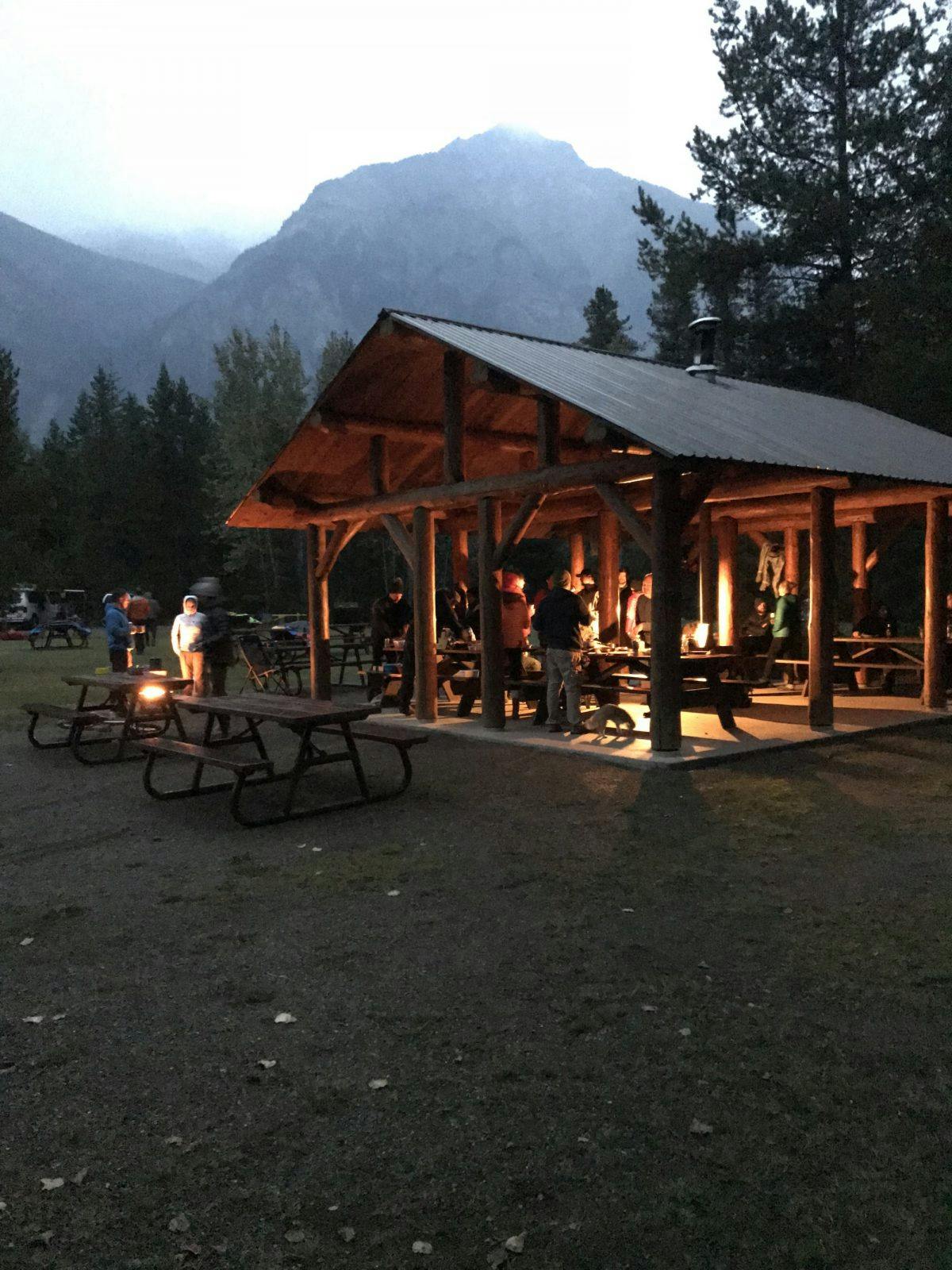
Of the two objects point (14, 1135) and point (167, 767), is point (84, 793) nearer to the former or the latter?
point (167, 767)

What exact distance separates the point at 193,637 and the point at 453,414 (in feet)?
12.7

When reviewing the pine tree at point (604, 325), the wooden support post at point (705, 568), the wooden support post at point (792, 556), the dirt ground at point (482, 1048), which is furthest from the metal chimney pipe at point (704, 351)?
the pine tree at point (604, 325)

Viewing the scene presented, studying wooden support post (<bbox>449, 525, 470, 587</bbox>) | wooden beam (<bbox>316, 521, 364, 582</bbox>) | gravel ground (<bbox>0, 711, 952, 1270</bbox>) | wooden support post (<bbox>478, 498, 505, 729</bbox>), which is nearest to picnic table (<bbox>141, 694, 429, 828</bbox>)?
gravel ground (<bbox>0, 711, 952, 1270</bbox>)

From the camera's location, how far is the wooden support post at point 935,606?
11.6m

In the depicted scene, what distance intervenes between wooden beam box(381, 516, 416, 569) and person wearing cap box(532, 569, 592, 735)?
79.4 inches

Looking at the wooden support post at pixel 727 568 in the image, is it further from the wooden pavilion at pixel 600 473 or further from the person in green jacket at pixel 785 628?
the person in green jacket at pixel 785 628

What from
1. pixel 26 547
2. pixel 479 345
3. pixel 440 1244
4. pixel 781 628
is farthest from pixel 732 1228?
pixel 26 547

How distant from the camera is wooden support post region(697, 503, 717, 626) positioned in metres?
15.1

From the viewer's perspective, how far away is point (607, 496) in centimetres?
887

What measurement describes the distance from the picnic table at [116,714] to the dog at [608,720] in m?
4.08

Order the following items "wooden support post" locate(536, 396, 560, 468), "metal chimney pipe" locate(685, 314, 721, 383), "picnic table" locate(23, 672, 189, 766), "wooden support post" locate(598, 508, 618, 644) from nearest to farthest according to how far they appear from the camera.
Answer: "picnic table" locate(23, 672, 189, 766) < "wooden support post" locate(536, 396, 560, 468) < "metal chimney pipe" locate(685, 314, 721, 383) < "wooden support post" locate(598, 508, 618, 644)

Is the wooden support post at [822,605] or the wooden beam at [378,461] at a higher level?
the wooden beam at [378,461]

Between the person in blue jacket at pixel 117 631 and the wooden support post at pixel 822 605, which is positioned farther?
the person in blue jacket at pixel 117 631

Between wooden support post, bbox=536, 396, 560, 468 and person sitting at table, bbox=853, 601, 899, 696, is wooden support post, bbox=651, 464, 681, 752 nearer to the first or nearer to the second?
wooden support post, bbox=536, 396, 560, 468
